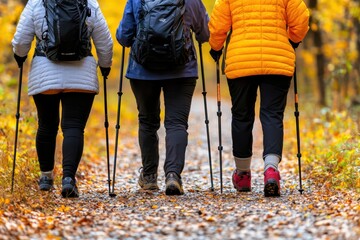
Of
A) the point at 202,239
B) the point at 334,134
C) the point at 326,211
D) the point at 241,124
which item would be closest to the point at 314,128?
the point at 334,134

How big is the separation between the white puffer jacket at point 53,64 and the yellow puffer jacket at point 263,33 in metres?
1.23

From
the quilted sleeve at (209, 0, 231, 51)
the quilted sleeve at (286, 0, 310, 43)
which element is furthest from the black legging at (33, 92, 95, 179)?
the quilted sleeve at (286, 0, 310, 43)

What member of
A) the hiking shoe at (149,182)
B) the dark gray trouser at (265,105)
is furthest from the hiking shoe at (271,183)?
the hiking shoe at (149,182)

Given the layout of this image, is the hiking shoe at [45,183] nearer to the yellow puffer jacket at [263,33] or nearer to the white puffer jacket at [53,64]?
the white puffer jacket at [53,64]

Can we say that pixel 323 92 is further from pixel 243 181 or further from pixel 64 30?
A: pixel 64 30

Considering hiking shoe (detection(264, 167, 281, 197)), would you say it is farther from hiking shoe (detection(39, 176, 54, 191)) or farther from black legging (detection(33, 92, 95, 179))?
hiking shoe (detection(39, 176, 54, 191))

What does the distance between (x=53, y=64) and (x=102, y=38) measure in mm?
575

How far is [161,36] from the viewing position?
21.8ft

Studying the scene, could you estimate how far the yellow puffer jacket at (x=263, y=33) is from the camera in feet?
22.1

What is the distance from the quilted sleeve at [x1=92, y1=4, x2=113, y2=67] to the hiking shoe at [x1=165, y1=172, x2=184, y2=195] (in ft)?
4.36

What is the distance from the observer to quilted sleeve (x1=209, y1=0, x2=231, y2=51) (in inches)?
271

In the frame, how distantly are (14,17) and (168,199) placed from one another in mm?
7944

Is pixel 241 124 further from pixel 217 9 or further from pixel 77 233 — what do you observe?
pixel 77 233

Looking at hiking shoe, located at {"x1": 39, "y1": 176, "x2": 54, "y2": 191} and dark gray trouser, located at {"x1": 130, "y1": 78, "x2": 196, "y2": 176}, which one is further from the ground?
dark gray trouser, located at {"x1": 130, "y1": 78, "x2": 196, "y2": 176}
